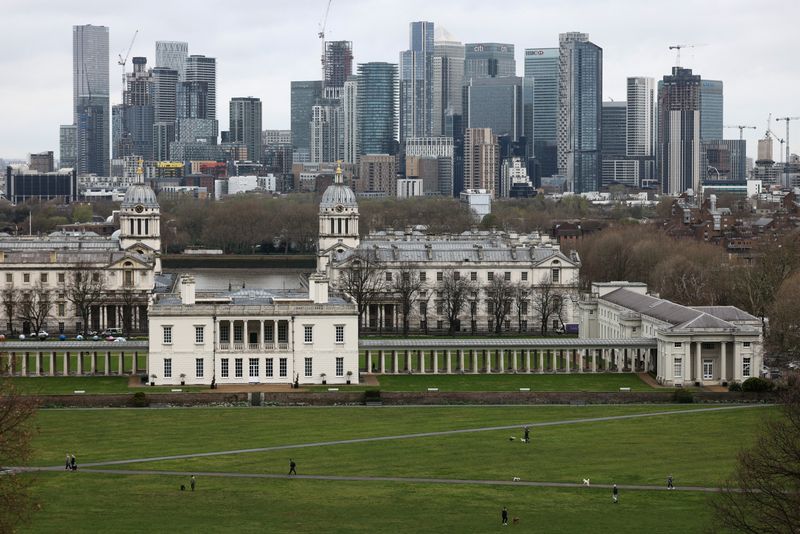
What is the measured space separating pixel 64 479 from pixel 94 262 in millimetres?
67967

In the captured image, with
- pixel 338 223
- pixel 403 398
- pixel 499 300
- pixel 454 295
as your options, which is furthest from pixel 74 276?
pixel 403 398

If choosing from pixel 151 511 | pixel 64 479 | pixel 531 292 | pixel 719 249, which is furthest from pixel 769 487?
pixel 719 249

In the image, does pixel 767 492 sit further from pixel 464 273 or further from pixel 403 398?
pixel 464 273

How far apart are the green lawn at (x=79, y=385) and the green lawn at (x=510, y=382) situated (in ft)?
28.4

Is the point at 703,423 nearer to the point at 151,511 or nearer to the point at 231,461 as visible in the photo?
the point at 231,461

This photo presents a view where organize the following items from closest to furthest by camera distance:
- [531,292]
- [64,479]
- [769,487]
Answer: [769,487] → [64,479] → [531,292]

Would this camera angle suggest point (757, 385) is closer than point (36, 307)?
Yes

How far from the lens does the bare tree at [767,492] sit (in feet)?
167

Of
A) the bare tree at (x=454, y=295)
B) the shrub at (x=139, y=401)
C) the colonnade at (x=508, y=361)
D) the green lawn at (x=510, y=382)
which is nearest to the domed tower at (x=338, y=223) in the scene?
the bare tree at (x=454, y=295)

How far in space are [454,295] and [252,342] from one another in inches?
1306

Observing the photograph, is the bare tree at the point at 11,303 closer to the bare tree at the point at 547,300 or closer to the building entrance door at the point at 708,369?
the bare tree at the point at 547,300

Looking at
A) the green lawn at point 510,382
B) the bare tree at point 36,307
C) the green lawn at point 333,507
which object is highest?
the bare tree at point 36,307

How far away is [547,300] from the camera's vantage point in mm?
128625

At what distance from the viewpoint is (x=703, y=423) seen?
266ft
